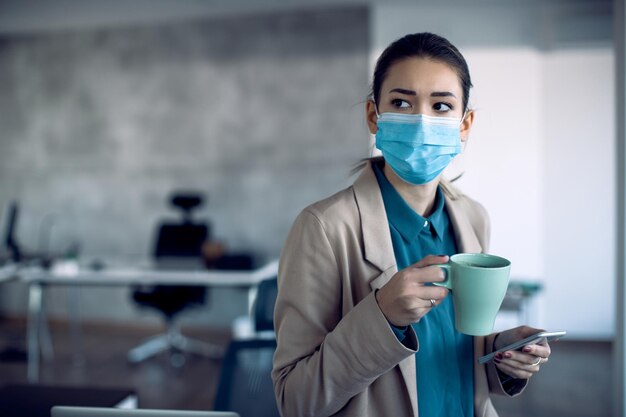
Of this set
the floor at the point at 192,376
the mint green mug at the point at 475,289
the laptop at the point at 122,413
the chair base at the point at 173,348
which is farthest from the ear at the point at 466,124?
the chair base at the point at 173,348

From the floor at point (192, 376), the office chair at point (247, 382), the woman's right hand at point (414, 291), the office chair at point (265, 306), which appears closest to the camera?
the woman's right hand at point (414, 291)

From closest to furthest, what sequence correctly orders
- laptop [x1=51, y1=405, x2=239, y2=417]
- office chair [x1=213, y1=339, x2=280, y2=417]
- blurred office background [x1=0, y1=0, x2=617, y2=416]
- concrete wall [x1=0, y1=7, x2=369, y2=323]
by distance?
1. laptop [x1=51, y1=405, x2=239, y2=417]
2. office chair [x1=213, y1=339, x2=280, y2=417]
3. blurred office background [x1=0, y1=0, x2=617, y2=416]
4. concrete wall [x1=0, y1=7, x2=369, y2=323]

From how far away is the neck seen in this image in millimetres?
979

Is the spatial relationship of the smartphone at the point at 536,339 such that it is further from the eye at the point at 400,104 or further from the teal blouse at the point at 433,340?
the eye at the point at 400,104

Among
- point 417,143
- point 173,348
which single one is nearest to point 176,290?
point 173,348

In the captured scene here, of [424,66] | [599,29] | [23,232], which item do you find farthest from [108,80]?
[424,66]

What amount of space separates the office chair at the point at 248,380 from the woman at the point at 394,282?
0.72 metres

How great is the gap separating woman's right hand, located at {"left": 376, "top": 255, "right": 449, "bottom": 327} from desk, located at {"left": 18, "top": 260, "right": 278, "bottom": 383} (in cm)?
297

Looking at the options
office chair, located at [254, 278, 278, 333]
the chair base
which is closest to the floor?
the chair base

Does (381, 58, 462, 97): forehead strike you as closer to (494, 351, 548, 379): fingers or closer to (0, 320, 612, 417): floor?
(494, 351, 548, 379): fingers

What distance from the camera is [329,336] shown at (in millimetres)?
772

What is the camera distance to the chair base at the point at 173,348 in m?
4.28

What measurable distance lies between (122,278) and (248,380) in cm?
252

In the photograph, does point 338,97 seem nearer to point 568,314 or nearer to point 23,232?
point 568,314
